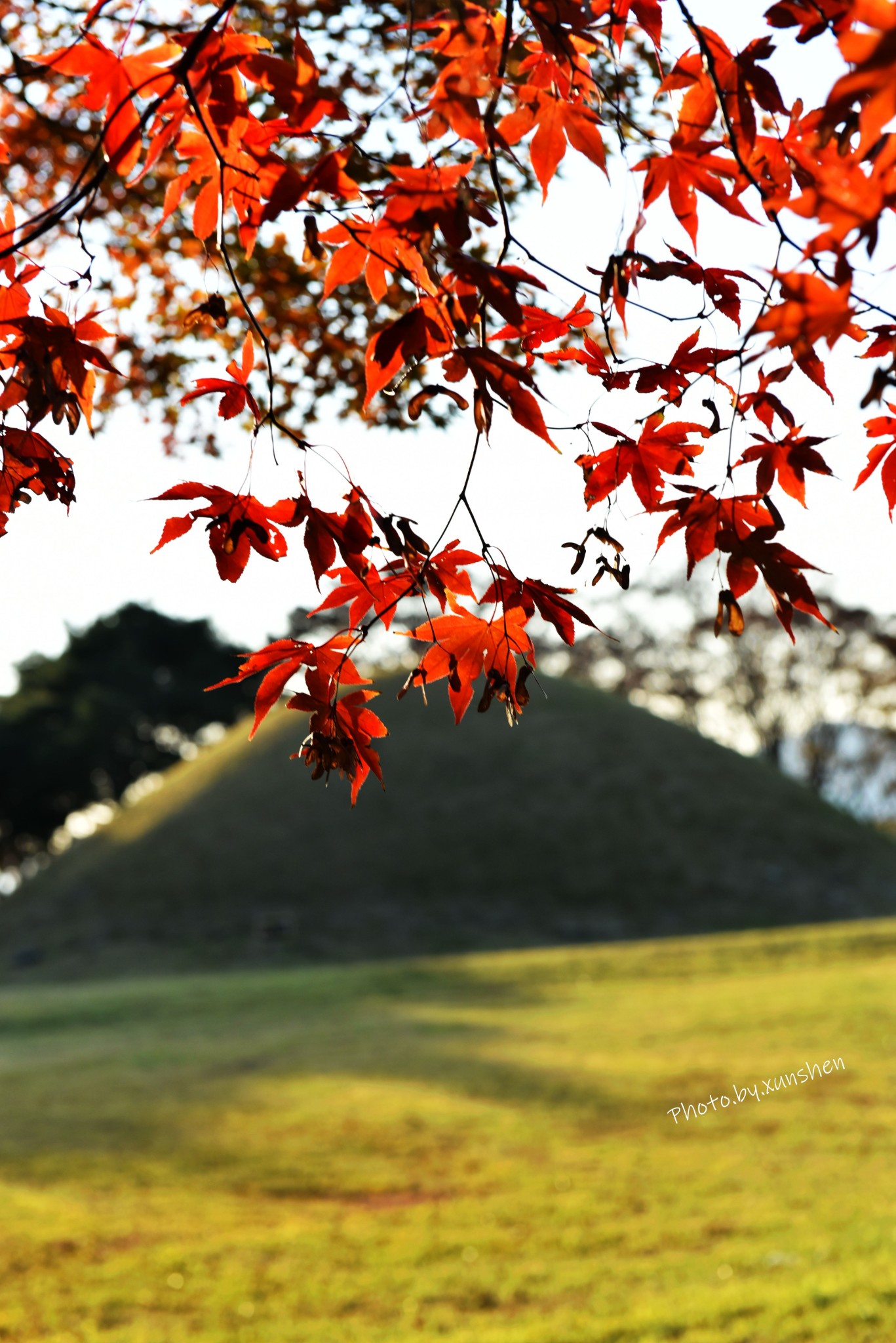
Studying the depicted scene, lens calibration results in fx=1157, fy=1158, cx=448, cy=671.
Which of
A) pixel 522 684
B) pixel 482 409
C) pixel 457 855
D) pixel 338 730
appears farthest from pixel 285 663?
pixel 457 855

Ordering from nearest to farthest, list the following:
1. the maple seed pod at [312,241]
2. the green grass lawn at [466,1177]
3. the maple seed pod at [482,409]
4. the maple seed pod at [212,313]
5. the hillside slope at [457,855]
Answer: the maple seed pod at [482,409] → the maple seed pod at [312,241] → the maple seed pod at [212,313] → the green grass lawn at [466,1177] → the hillside slope at [457,855]

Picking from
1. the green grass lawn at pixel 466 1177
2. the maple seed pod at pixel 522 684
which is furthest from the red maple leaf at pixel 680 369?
the green grass lawn at pixel 466 1177

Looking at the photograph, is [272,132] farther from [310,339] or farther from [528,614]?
[310,339]

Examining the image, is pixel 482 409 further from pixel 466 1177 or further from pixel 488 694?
pixel 466 1177

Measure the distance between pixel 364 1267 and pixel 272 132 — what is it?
6062 millimetres

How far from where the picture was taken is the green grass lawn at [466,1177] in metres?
5.67

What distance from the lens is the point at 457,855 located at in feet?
112

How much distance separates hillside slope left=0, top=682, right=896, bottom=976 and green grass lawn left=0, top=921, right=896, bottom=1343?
14219mm

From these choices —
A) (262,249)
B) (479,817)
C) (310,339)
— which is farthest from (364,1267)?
(479,817)

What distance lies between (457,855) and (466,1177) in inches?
1021

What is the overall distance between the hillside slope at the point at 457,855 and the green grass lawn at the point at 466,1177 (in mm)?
14219

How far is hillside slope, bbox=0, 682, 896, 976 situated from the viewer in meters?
31.2

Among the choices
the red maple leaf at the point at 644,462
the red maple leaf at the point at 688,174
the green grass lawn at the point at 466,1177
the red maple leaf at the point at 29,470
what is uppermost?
the red maple leaf at the point at 688,174

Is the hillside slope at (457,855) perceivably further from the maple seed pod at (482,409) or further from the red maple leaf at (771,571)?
the maple seed pod at (482,409)
